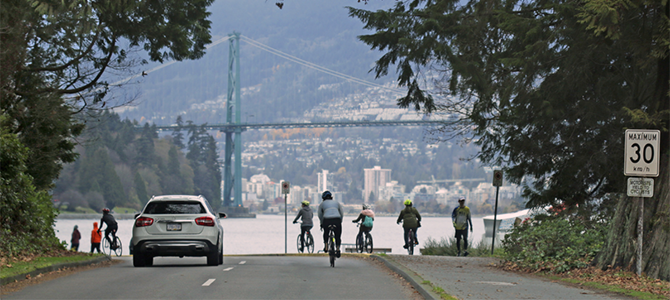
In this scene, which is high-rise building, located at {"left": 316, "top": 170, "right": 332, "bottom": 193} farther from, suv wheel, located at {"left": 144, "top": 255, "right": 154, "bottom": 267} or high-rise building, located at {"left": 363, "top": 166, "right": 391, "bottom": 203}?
suv wheel, located at {"left": 144, "top": 255, "right": 154, "bottom": 267}

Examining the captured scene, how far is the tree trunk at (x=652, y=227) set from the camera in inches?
507

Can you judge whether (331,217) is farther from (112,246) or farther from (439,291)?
(112,246)

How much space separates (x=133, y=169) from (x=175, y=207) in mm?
134273

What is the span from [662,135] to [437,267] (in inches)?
206

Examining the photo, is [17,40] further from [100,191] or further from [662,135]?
[100,191]

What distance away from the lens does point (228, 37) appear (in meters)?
149

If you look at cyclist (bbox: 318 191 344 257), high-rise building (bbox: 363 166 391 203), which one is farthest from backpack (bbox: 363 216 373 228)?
high-rise building (bbox: 363 166 391 203)

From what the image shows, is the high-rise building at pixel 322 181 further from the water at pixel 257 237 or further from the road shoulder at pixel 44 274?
the road shoulder at pixel 44 274

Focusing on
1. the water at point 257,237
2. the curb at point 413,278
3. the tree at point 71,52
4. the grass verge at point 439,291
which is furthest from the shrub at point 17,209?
the water at point 257,237

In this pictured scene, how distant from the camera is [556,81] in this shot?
17469 millimetres

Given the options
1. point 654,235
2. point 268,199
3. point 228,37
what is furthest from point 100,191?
point 654,235

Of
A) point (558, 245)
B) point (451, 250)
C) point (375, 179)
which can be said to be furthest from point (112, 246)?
point (375, 179)

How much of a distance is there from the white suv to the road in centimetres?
47

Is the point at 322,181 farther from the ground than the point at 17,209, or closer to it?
closer to it
